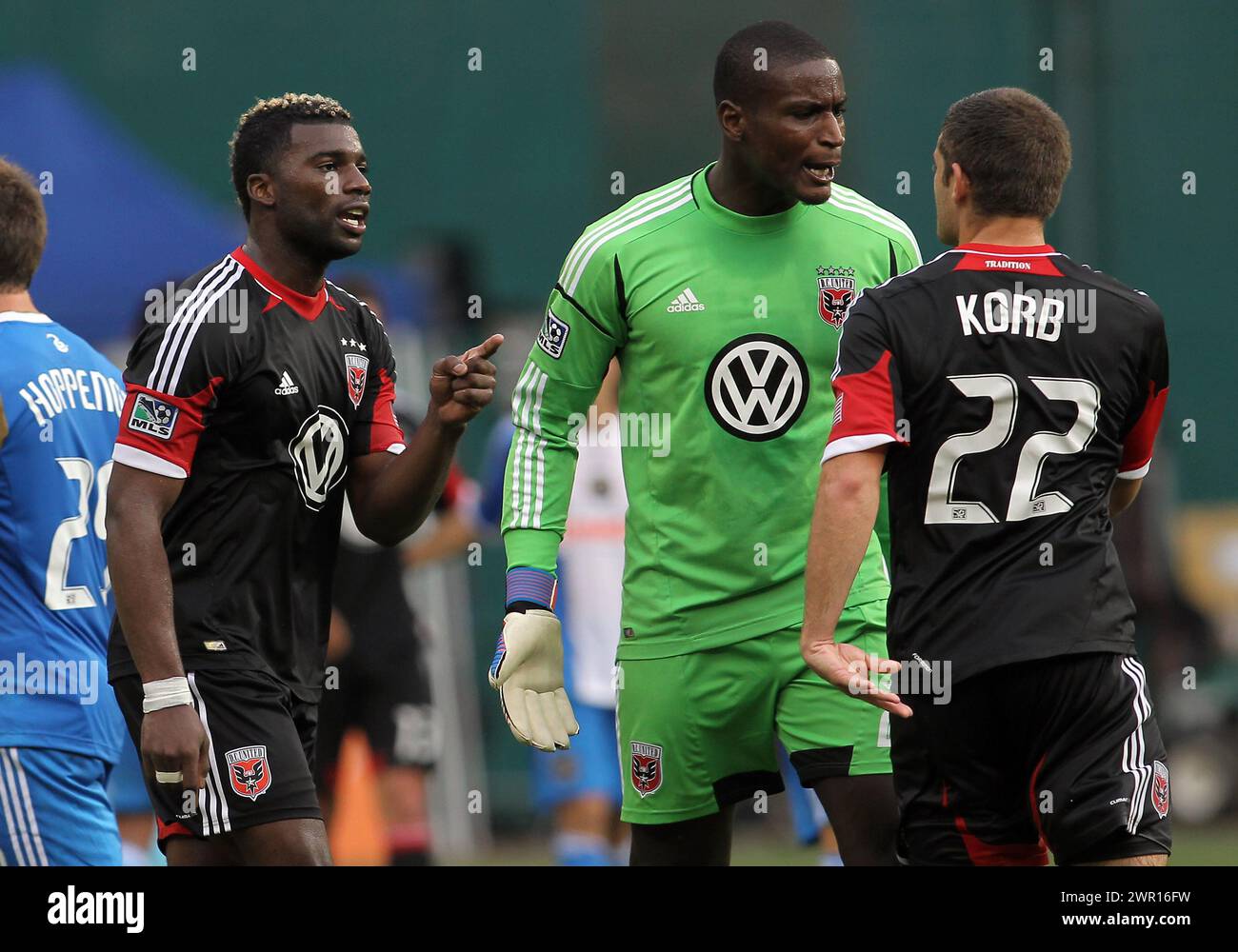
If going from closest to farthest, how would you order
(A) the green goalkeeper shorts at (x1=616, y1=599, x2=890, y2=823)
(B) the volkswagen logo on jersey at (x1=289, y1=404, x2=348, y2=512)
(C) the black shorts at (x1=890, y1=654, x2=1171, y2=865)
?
(C) the black shorts at (x1=890, y1=654, x2=1171, y2=865) → (B) the volkswagen logo on jersey at (x1=289, y1=404, x2=348, y2=512) → (A) the green goalkeeper shorts at (x1=616, y1=599, x2=890, y2=823)

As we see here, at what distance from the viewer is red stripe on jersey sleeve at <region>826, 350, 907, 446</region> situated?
4418 mm

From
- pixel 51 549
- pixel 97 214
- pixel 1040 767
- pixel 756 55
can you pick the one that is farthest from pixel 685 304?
pixel 97 214

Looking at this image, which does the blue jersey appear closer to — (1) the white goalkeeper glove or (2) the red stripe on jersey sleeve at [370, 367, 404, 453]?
(2) the red stripe on jersey sleeve at [370, 367, 404, 453]

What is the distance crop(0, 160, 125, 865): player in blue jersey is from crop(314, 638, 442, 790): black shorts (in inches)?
112

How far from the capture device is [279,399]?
489 centimetres

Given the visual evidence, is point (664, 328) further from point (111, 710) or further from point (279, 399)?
point (111, 710)

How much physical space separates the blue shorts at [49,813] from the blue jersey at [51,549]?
4 centimetres

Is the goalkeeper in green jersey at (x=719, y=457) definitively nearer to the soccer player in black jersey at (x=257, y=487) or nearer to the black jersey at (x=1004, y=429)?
the soccer player in black jersey at (x=257, y=487)

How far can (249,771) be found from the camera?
4.73 m

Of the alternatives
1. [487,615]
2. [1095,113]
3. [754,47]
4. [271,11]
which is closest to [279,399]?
[754,47]

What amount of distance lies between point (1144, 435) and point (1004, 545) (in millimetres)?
500

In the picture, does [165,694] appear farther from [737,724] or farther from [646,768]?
[737,724]

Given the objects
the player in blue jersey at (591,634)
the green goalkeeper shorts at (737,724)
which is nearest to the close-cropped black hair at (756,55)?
the green goalkeeper shorts at (737,724)

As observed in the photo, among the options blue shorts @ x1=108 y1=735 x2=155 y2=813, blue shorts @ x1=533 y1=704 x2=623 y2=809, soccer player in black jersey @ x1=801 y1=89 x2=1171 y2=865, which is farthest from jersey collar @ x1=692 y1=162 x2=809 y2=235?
blue shorts @ x1=108 y1=735 x2=155 y2=813
